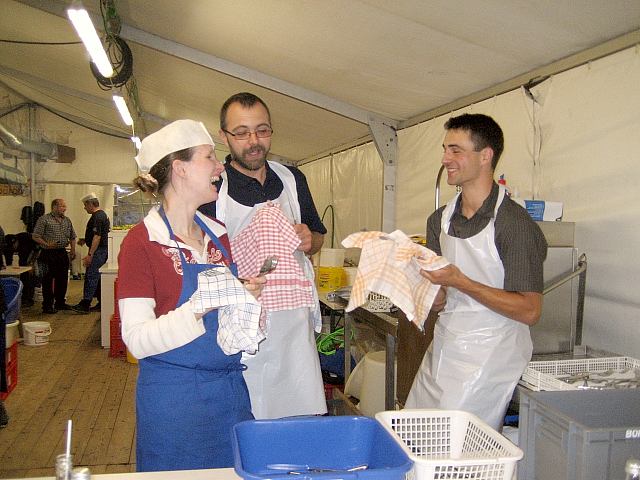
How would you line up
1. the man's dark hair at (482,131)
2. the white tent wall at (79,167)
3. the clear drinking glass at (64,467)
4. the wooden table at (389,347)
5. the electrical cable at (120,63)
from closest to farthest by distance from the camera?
1. the clear drinking glass at (64,467)
2. the man's dark hair at (482,131)
3. the wooden table at (389,347)
4. the electrical cable at (120,63)
5. the white tent wall at (79,167)

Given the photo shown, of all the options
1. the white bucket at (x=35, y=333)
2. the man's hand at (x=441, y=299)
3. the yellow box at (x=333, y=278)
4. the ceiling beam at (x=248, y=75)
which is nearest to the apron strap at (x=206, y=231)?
the man's hand at (x=441, y=299)

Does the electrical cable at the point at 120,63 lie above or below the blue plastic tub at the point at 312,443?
above

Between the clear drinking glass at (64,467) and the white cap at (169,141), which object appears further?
the white cap at (169,141)

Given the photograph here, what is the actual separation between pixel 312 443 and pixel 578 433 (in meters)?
0.79

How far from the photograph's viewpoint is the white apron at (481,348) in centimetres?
215

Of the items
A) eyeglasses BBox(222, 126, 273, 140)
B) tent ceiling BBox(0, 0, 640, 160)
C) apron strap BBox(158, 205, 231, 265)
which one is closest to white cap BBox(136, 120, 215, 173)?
apron strap BBox(158, 205, 231, 265)

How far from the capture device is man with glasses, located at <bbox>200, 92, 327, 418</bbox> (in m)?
2.10

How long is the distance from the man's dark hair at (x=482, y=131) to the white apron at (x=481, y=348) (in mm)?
194

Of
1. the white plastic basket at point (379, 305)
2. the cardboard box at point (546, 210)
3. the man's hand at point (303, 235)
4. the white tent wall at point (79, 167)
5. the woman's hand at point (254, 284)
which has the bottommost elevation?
the white plastic basket at point (379, 305)

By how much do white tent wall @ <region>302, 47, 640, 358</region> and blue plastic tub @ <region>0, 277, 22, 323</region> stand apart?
3.36 metres

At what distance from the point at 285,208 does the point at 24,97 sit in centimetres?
1156

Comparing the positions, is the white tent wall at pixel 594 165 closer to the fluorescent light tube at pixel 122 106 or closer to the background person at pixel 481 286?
the background person at pixel 481 286

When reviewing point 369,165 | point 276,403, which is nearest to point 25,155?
point 369,165

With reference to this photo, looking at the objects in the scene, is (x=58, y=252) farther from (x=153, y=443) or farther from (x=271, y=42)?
(x=153, y=443)
